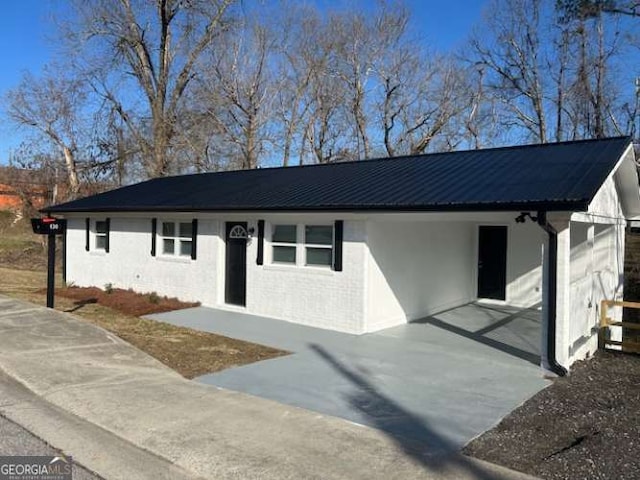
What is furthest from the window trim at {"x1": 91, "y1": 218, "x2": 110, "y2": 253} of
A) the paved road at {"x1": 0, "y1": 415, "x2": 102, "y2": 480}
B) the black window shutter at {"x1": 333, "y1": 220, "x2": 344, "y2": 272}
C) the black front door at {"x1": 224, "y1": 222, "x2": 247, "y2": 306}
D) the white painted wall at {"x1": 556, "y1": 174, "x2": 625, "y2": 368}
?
the white painted wall at {"x1": 556, "y1": 174, "x2": 625, "y2": 368}

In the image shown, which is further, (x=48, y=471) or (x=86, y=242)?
(x=86, y=242)

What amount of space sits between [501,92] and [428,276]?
71.4ft

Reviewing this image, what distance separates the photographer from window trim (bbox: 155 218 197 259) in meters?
14.2

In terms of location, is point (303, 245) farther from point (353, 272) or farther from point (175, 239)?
point (175, 239)

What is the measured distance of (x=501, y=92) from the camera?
101ft

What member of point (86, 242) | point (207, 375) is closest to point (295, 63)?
point (86, 242)

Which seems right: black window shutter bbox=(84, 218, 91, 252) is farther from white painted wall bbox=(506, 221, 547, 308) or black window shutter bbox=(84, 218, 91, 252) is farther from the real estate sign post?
white painted wall bbox=(506, 221, 547, 308)

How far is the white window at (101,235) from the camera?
56.0 ft

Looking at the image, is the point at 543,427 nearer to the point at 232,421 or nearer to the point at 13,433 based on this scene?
the point at 232,421

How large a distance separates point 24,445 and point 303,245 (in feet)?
24.1

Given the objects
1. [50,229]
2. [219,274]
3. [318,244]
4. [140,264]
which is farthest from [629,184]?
[50,229]

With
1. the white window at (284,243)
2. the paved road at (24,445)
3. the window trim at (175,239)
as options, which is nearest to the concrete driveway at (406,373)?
the white window at (284,243)

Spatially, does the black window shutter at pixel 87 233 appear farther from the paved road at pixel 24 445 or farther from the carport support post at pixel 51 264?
the paved road at pixel 24 445

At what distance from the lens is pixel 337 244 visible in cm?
1087
